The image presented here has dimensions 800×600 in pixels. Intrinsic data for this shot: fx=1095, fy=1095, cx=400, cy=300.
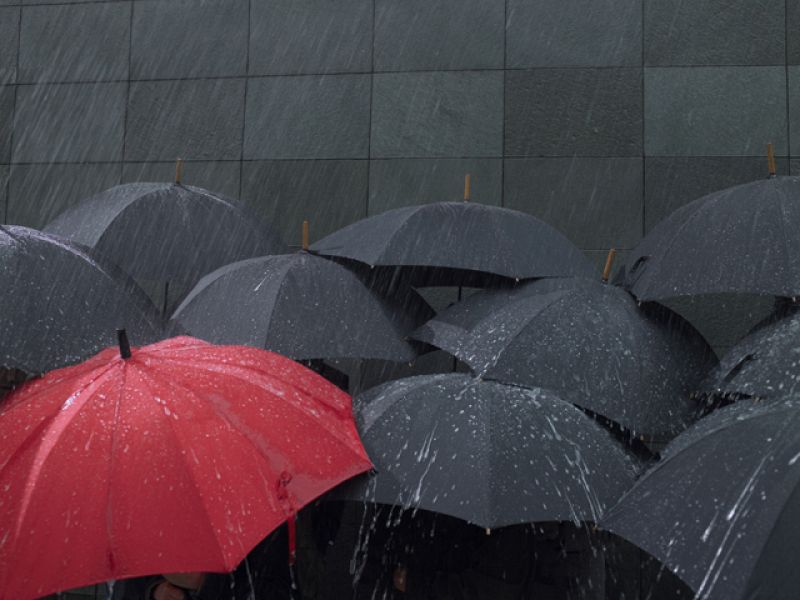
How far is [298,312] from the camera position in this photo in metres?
5.71

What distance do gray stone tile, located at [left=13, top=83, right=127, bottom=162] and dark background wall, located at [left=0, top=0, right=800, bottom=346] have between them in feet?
0.06

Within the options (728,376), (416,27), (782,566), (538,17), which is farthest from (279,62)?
(782,566)

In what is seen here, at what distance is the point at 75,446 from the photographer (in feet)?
13.0

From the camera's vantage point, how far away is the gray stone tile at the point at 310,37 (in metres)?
9.13

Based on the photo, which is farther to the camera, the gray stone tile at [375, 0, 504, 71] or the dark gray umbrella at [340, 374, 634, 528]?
the gray stone tile at [375, 0, 504, 71]

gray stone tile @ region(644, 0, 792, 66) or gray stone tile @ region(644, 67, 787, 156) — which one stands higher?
gray stone tile @ region(644, 0, 792, 66)

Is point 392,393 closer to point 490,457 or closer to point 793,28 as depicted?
point 490,457

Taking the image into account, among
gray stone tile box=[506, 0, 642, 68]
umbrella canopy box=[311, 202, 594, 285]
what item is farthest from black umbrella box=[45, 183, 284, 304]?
gray stone tile box=[506, 0, 642, 68]

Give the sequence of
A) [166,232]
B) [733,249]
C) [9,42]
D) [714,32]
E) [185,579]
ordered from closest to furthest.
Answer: [185,579], [733,249], [166,232], [714,32], [9,42]

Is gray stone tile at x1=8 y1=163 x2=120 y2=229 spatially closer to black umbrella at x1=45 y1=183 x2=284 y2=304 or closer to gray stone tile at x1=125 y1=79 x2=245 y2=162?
gray stone tile at x1=125 y1=79 x2=245 y2=162

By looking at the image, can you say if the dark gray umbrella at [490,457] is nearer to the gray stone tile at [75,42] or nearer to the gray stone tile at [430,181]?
the gray stone tile at [430,181]

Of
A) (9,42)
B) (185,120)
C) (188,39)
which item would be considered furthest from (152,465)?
(9,42)

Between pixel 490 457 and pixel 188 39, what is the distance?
621 centimetres

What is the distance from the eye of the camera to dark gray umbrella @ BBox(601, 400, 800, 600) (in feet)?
10.8
